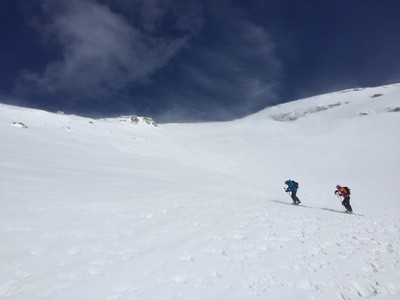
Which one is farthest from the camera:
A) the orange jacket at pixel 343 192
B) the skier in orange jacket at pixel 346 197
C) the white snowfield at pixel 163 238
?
the orange jacket at pixel 343 192

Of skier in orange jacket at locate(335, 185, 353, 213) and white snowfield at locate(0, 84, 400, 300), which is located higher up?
skier in orange jacket at locate(335, 185, 353, 213)

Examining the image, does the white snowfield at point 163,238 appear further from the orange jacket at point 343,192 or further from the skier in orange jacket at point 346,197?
the orange jacket at point 343,192

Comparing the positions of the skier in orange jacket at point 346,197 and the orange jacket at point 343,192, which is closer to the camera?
the skier in orange jacket at point 346,197

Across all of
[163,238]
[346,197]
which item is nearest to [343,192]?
[346,197]

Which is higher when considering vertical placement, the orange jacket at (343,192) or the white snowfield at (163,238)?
the orange jacket at (343,192)

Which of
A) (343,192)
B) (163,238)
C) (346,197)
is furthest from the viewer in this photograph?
(343,192)

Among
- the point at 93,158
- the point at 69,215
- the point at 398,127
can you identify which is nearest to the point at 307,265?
the point at 69,215

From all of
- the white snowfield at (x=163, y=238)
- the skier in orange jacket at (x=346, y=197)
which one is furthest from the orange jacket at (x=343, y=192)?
the white snowfield at (x=163, y=238)

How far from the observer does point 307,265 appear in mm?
7824

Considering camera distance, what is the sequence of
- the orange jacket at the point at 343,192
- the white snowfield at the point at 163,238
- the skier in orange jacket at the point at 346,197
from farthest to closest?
Result: the orange jacket at the point at 343,192, the skier in orange jacket at the point at 346,197, the white snowfield at the point at 163,238

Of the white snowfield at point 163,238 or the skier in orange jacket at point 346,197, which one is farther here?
the skier in orange jacket at point 346,197

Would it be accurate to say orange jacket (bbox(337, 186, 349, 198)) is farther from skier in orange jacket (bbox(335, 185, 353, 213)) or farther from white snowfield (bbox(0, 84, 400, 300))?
white snowfield (bbox(0, 84, 400, 300))

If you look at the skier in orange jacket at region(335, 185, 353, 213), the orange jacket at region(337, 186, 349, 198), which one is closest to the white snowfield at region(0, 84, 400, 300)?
the skier in orange jacket at region(335, 185, 353, 213)

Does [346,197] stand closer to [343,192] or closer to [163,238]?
[343,192]
